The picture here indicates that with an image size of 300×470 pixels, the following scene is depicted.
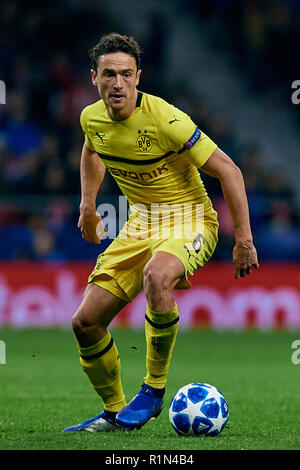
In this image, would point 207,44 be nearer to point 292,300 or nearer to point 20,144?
point 20,144

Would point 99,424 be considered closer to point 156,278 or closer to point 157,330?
point 157,330

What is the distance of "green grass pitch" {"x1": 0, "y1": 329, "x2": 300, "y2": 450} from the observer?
487 centimetres

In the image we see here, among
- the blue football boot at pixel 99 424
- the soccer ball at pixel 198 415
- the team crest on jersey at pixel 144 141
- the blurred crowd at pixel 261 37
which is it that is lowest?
the blue football boot at pixel 99 424

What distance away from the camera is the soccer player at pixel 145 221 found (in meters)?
5.11

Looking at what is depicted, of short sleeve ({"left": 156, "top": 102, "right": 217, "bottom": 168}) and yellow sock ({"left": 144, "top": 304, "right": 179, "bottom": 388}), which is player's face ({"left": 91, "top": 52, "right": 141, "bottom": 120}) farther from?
yellow sock ({"left": 144, "top": 304, "right": 179, "bottom": 388})

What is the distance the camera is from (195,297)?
13211 millimetres

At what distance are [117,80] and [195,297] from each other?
8.26 m

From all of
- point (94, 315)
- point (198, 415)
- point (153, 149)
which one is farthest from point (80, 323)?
point (153, 149)

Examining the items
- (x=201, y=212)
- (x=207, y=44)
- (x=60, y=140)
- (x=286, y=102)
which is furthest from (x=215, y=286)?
(x=201, y=212)

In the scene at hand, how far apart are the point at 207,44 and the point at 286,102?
2072 millimetres

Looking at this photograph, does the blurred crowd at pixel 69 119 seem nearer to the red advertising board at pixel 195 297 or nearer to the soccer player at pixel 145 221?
the red advertising board at pixel 195 297

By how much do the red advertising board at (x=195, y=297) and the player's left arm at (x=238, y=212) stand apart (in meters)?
7.88

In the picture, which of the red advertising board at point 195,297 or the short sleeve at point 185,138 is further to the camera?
the red advertising board at point 195,297

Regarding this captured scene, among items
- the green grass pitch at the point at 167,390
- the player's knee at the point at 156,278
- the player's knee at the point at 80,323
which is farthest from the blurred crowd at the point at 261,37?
the player's knee at the point at 156,278
